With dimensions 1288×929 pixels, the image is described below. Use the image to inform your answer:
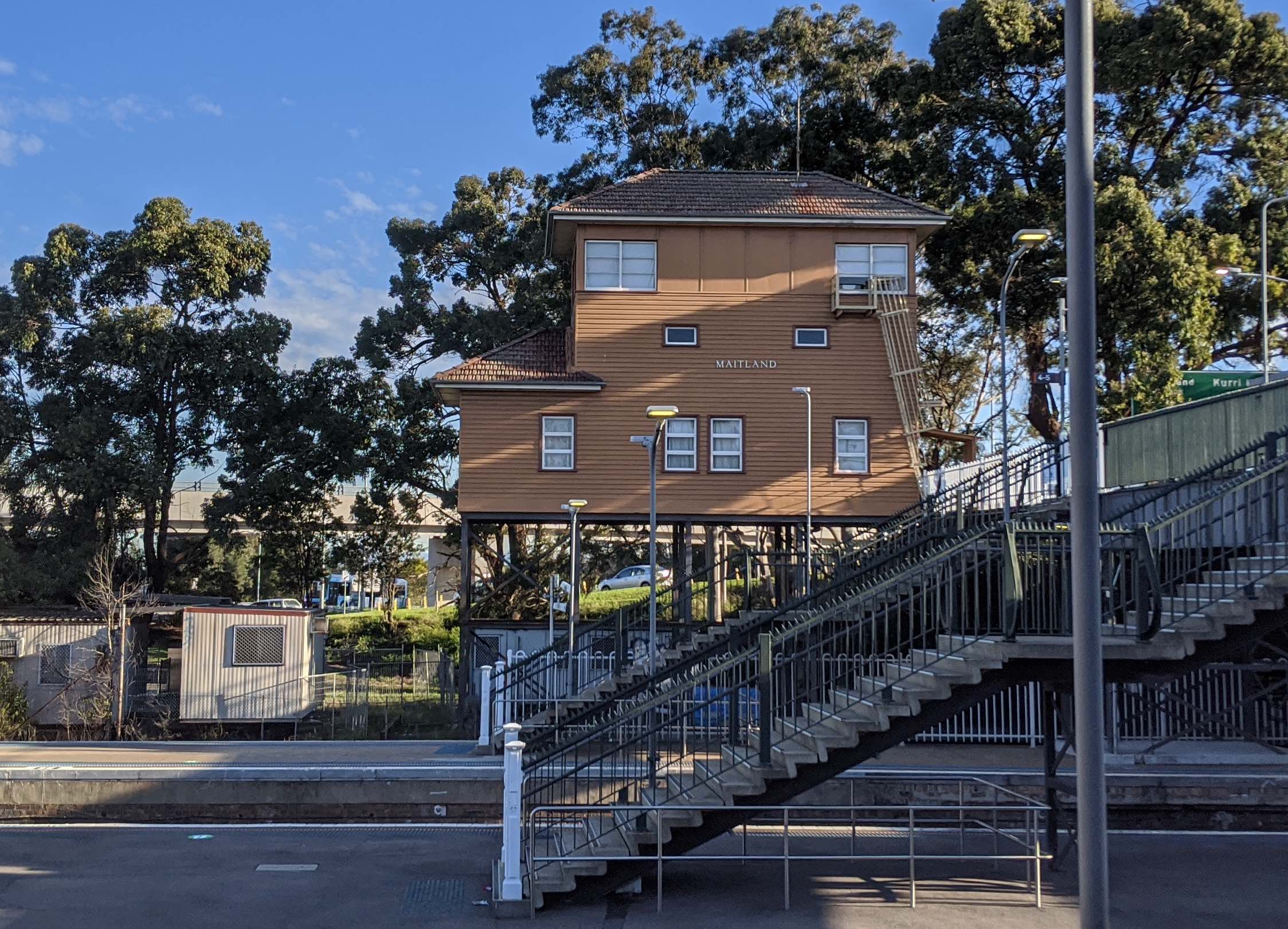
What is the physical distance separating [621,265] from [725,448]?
210 inches

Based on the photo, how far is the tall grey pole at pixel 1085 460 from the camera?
6781 millimetres

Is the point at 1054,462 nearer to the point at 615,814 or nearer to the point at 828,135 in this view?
the point at 615,814

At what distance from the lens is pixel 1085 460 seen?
692cm

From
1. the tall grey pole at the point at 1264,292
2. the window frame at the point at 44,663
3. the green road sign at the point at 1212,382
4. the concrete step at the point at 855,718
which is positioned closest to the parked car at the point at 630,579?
the green road sign at the point at 1212,382

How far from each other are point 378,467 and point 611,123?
1583 cm

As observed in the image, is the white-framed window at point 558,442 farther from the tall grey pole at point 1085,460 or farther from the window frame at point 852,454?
the tall grey pole at point 1085,460

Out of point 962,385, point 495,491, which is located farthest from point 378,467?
point 962,385

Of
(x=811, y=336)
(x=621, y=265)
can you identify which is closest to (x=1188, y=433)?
(x=811, y=336)

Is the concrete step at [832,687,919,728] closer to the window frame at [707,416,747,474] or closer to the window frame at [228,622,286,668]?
the window frame at [228,622,286,668]

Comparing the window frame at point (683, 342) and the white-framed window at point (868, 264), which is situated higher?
the white-framed window at point (868, 264)

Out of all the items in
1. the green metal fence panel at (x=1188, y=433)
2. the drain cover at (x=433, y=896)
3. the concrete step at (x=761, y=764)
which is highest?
the green metal fence panel at (x=1188, y=433)

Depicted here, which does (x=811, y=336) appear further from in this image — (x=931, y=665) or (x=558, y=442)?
(x=931, y=665)

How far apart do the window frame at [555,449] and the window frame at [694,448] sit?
87.1 inches

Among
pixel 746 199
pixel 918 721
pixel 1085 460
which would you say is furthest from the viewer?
pixel 746 199
